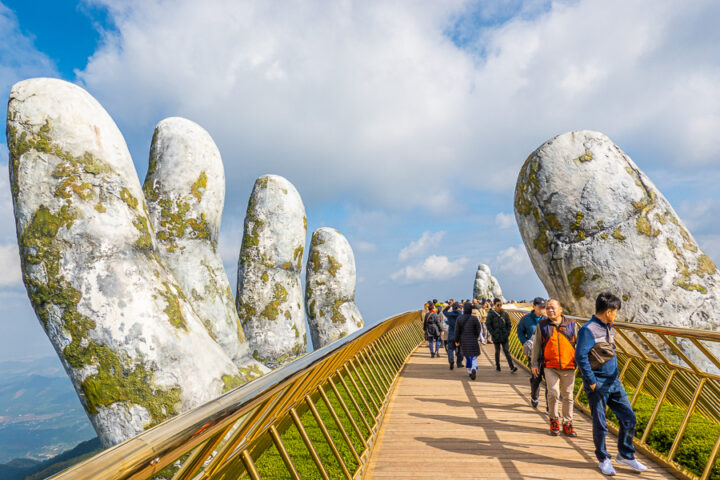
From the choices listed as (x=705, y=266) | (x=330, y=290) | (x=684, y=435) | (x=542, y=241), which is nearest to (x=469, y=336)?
(x=542, y=241)

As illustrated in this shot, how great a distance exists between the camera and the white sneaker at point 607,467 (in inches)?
167

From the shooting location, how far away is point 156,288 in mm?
5914

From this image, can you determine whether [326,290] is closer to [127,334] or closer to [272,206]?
[272,206]

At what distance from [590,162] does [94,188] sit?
822 cm

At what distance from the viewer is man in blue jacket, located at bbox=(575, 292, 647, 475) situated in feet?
14.2

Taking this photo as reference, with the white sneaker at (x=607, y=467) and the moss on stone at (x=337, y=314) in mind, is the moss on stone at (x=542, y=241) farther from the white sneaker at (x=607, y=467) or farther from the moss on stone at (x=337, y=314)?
the moss on stone at (x=337, y=314)

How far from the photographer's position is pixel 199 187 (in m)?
10.5

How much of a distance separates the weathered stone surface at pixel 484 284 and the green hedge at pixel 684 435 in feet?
110

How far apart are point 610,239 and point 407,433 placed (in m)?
5.03

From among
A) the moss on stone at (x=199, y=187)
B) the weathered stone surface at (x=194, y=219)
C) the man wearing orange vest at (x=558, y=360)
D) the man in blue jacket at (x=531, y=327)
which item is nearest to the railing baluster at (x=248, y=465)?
the man wearing orange vest at (x=558, y=360)

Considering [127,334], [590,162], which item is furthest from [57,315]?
[590,162]

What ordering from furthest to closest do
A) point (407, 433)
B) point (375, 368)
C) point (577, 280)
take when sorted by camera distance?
1. point (577, 280)
2. point (375, 368)
3. point (407, 433)

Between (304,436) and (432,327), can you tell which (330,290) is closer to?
(432,327)

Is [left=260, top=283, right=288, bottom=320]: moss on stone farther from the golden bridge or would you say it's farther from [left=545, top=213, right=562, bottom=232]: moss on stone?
[left=545, top=213, right=562, bottom=232]: moss on stone
